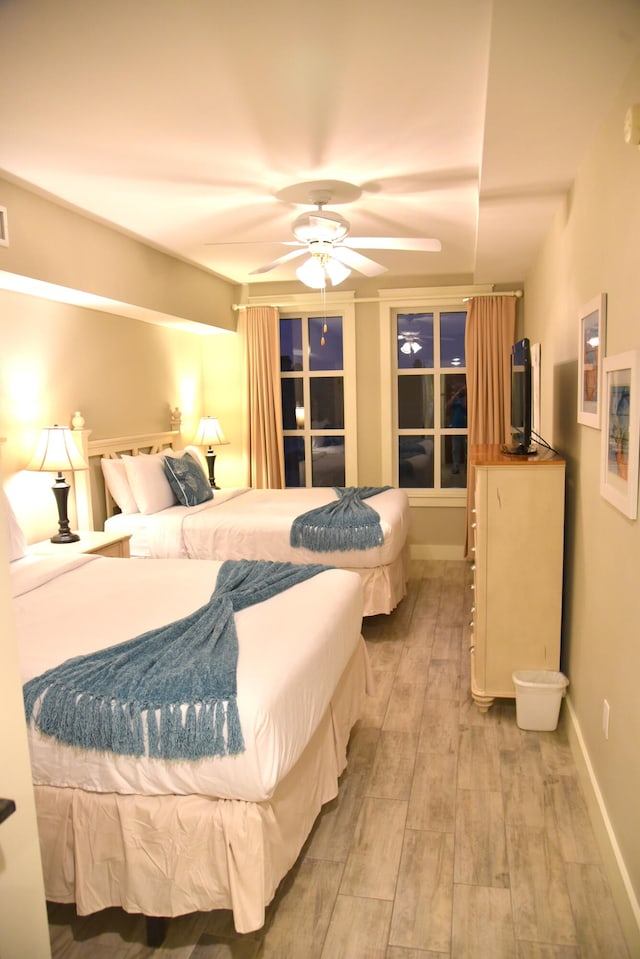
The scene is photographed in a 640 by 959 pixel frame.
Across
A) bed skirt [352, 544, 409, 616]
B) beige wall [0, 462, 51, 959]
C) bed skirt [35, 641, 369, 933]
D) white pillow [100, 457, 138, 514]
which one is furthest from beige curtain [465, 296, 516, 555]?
beige wall [0, 462, 51, 959]

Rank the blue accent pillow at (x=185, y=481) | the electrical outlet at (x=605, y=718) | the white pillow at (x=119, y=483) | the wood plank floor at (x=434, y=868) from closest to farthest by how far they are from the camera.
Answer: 1. the wood plank floor at (x=434, y=868)
2. the electrical outlet at (x=605, y=718)
3. the white pillow at (x=119, y=483)
4. the blue accent pillow at (x=185, y=481)

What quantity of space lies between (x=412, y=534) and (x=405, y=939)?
14.5 feet

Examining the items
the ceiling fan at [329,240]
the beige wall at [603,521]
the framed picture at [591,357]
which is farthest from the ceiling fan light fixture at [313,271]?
the framed picture at [591,357]

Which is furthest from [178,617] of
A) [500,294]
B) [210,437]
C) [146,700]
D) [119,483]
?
[500,294]

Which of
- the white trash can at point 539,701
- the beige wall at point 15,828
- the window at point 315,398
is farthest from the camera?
the window at point 315,398

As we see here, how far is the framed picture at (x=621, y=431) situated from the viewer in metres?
1.82

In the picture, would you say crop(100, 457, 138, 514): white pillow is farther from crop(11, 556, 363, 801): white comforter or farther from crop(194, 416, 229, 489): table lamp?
crop(194, 416, 229, 489): table lamp

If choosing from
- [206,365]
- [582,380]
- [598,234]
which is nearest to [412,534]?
[206,365]

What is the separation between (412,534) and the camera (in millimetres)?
6199

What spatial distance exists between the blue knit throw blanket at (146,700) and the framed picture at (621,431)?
126 centimetres

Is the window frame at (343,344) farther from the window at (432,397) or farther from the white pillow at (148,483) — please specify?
the white pillow at (148,483)

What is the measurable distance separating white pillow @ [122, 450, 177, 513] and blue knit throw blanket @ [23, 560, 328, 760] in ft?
7.73

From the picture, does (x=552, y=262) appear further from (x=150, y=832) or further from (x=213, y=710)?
(x=150, y=832)

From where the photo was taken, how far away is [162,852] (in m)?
1.84
